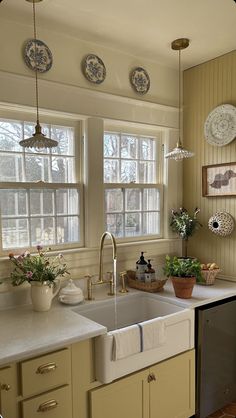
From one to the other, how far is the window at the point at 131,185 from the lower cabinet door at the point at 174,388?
1049mm

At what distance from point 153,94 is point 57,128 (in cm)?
92

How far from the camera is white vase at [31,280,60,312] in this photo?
1.97 meters

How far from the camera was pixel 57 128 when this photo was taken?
7.82ft

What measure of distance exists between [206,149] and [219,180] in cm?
30

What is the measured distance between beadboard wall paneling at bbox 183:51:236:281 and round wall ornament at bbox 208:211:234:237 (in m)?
0.05

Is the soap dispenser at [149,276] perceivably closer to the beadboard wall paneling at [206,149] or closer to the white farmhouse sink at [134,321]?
the white farmhouse sink at [134,321]

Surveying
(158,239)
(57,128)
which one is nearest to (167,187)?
(158,239)

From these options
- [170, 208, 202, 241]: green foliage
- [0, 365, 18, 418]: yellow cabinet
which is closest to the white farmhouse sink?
[0, 365, 18, 418]: yellow cabinet

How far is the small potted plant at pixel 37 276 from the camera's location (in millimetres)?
1976

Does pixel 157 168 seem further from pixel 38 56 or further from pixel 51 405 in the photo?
pixel 51 405

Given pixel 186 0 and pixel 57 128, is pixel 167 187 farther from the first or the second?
pixel 186 0

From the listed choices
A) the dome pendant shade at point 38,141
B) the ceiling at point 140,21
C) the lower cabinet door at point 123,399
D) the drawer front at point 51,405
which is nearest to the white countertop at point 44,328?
the drawer front at point 51,405

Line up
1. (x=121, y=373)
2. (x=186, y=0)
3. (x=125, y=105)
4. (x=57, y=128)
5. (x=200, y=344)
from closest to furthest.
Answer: (x=121, y=373) < (x=186, y=0) < (x=200, y=344) < (x=57, y=128) < (x=125, y=105)

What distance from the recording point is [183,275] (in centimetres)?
228
